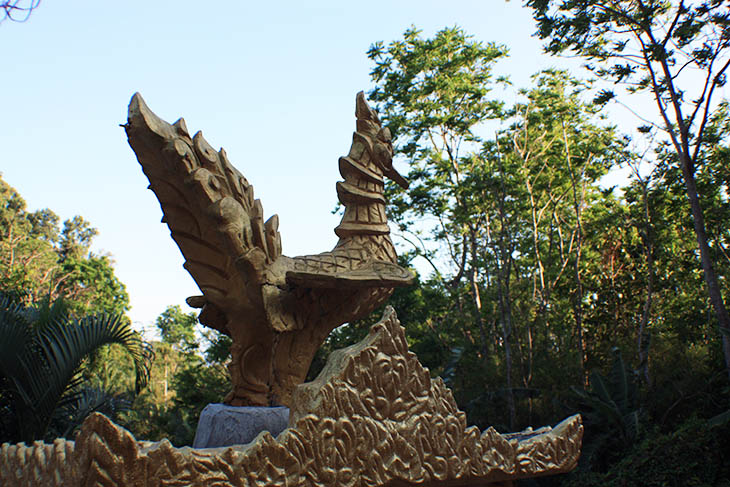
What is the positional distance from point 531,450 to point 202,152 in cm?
249

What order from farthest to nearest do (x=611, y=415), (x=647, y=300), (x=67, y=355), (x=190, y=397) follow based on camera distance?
(x=190, y=397)
(x=647, y=300)
(x=611, y=415)
(x=67, y=355)

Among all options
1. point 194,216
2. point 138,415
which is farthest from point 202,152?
point 138,415

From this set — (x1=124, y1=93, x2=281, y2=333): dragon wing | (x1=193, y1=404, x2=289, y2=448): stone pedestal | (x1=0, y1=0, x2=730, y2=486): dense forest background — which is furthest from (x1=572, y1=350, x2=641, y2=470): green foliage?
(x1=124, y1=93, x2=281, y2=333): dragon wing

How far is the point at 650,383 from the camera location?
9219mm

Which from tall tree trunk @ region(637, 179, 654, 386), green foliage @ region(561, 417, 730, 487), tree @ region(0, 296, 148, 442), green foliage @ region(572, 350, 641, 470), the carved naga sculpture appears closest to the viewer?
the carved naga sculpture

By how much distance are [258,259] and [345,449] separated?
4.41ft

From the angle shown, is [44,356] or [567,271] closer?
[44,356]

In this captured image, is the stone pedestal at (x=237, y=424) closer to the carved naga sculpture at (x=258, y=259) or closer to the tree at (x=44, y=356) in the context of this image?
the carved naga sculpture at (x=258, y=259)

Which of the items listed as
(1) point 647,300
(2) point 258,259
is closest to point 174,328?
(1) point 647,300

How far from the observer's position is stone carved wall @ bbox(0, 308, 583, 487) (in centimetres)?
230

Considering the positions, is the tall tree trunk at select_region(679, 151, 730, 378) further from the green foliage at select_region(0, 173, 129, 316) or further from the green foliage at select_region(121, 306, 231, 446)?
the green foliage at select_region(0, 173, 129, 316)

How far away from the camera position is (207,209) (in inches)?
138

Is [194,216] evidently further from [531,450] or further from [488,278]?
[488,278]

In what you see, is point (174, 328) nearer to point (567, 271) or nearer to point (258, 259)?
point (567, 271)
